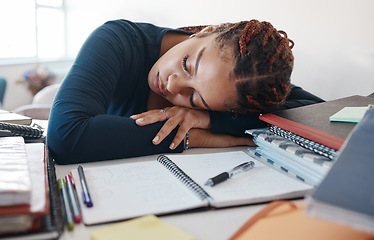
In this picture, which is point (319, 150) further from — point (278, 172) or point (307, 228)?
point (307, 228)

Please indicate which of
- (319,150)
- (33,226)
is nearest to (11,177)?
(33,226)

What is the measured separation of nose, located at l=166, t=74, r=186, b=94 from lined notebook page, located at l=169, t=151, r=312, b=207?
0.73ft

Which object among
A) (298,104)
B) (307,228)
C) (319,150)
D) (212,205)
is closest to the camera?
(307,228)

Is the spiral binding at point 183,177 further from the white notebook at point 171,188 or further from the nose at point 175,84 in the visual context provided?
the nose at point 175,84

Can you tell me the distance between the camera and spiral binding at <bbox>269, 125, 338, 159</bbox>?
0.74 meters

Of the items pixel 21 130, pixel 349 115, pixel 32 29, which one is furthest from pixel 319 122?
pixel 32 29

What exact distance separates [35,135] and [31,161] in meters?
0.27

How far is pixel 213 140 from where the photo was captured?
3.42ft

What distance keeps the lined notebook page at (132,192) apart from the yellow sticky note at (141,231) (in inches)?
1.5

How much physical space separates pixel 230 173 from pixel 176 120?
0.30m

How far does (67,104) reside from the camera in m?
0.96

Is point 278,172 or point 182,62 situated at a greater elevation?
point 182,62

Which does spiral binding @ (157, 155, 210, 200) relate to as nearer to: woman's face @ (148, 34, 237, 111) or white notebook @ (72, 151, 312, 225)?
white notebook @ (72, 151, 312, 225)

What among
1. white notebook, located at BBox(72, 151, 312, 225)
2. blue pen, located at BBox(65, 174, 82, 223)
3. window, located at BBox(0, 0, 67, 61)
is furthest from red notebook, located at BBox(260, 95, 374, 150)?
window, located at BBox(0, 0, 67, 61)
